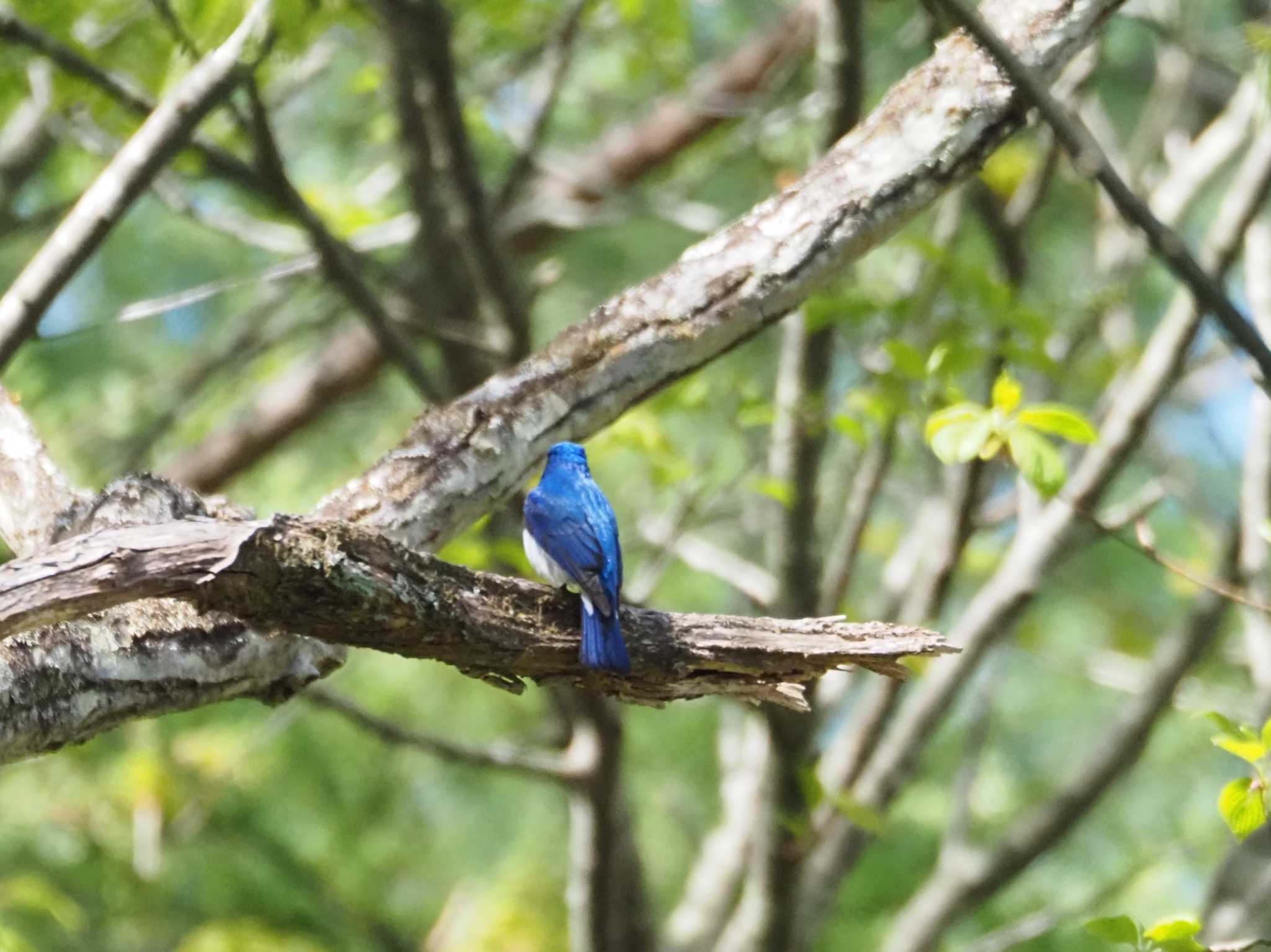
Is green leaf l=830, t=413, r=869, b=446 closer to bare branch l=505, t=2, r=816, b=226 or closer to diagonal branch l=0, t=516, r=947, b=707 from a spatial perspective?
diagonal branch l=0, t=516, r=947, b=707

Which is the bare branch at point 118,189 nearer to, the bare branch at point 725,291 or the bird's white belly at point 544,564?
the bare branch at point 725,291

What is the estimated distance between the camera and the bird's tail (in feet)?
6.85

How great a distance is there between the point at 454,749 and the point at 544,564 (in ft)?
4.28

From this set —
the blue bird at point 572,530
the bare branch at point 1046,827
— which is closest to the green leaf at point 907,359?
the blue bird at point 572,530

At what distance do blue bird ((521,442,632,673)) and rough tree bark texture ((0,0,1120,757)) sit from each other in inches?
5.8

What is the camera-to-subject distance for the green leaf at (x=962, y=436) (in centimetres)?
239

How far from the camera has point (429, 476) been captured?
2271mm

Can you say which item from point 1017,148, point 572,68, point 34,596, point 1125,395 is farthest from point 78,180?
point 34,596

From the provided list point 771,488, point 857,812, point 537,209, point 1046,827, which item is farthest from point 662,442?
point 537,209

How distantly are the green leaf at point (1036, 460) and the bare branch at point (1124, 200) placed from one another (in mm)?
350

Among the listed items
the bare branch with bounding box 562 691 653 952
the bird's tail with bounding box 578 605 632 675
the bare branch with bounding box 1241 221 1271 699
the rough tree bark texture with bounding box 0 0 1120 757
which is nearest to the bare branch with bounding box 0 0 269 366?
the rough tree bark texture with bounding box 0 0 1120 757

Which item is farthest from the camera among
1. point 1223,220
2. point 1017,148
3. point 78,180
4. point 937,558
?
point 78,180

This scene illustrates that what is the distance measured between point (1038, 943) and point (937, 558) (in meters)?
1.56

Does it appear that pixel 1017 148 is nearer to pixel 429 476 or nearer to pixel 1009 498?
pixel 1009 498
